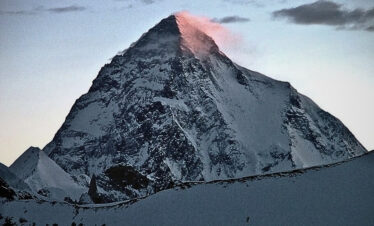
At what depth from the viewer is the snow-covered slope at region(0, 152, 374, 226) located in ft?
245

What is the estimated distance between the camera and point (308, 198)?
77938 mm

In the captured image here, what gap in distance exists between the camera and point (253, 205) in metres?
78.8

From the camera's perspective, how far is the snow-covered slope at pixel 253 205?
2938 inches

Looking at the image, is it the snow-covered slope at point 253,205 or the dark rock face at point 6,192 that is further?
the dark rock face at point 6,192

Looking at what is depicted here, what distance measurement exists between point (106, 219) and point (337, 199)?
1082 inches

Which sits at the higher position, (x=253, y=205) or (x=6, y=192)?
(x=6, y=192)

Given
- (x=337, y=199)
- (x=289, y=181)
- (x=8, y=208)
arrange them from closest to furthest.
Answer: (x=337, y=199), (x=289, y=181), (x=8, y=208)

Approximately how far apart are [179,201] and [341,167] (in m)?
19.7

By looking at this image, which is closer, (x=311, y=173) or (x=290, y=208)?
(x=290, y=208)

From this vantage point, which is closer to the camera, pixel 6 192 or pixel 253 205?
pixel 253 205

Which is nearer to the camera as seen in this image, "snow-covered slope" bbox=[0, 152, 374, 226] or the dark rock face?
"snow-covered slope" bbox=[0, 152, 374, 226]

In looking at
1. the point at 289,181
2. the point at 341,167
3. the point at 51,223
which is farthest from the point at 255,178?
the point at 51,223

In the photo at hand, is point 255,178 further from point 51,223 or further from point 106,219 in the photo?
point 51,223

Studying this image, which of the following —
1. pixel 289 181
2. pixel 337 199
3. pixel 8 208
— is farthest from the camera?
pixel 8 208
